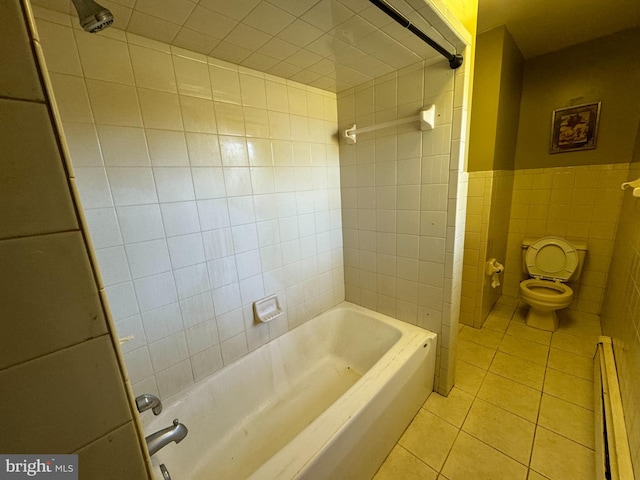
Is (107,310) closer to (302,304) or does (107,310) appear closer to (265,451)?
(265,451)

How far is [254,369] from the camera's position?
1.50 meters

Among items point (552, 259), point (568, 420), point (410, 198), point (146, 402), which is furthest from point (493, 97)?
point (146, 402)

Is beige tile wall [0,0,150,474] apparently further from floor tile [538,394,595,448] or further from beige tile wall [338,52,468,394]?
floor tile [538,394,595,448]

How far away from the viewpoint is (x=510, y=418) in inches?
56.7

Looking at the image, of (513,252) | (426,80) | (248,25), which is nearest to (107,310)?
(248,25)

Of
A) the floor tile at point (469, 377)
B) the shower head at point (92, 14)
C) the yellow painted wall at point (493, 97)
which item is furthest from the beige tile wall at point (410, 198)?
the shower head at point (92, 14)

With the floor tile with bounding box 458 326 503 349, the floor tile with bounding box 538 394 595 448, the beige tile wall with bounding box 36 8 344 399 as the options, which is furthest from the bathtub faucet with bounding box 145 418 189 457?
the floor tile with bounding box 458 326 503 349

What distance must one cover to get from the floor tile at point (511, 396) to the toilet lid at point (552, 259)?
3.83 feet

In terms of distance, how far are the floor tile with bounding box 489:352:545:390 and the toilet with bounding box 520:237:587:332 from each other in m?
0.55

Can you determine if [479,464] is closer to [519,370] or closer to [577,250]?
[519,370]

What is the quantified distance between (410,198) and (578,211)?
6.17 feet

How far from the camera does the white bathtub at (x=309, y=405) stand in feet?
3.21

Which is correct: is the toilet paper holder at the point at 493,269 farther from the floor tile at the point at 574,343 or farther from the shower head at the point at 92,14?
the shower head at the point at 92,14

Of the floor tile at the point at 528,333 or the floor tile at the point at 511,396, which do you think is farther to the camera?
the floor tile at the point at 528,333
